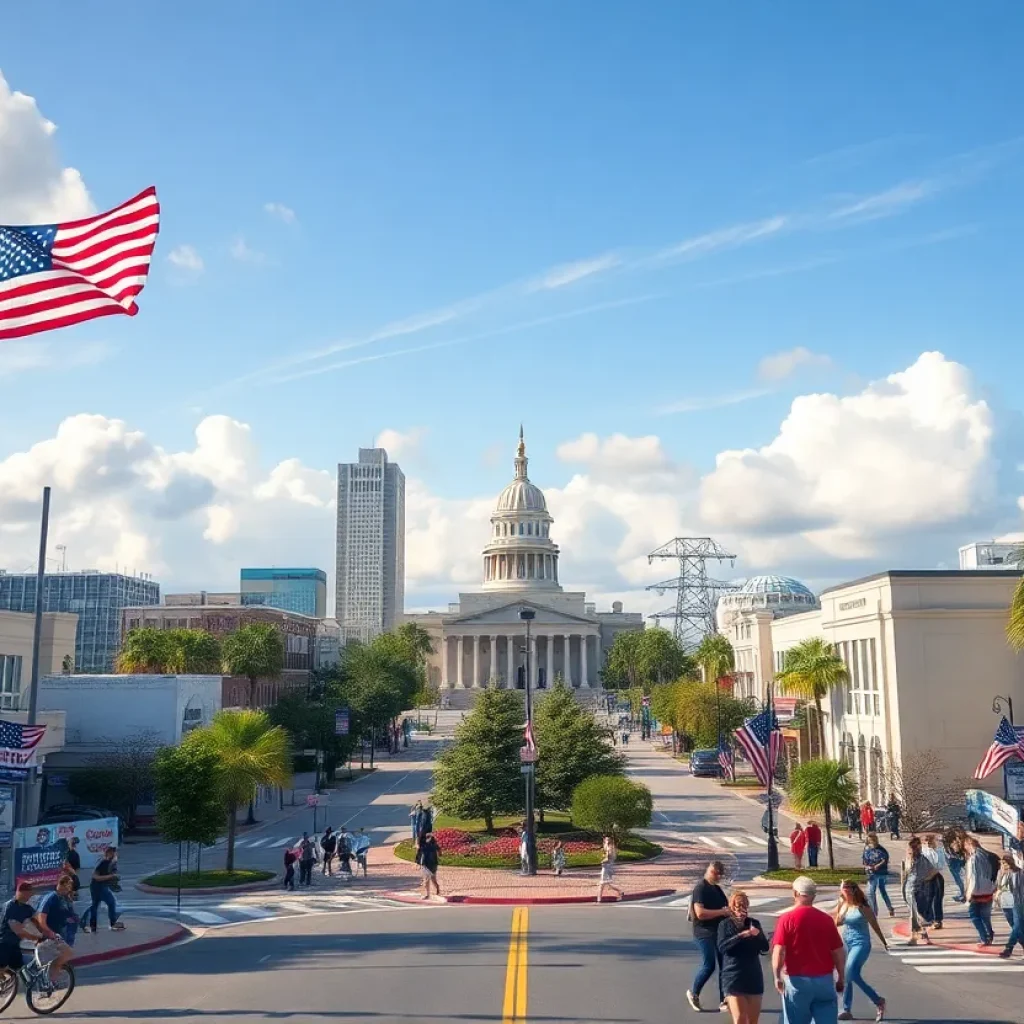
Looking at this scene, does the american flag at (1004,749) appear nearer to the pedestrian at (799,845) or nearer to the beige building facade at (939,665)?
the pedestrian at (799,845)

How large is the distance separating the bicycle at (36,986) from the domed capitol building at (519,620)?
131m

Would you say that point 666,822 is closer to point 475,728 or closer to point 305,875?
point 475,728

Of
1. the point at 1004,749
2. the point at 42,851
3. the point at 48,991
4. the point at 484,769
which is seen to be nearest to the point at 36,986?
the point at 48,991

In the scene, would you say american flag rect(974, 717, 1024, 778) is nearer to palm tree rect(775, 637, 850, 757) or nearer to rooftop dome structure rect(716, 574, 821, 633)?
palm tree rect(775, 637, 850, 757)

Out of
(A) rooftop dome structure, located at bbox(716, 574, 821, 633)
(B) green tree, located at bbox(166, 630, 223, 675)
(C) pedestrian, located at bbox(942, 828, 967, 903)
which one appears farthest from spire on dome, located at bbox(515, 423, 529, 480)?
(C) pedestrian, located at bbox(942, 828, 967, 903)

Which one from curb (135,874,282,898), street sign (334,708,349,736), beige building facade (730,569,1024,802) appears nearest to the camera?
curb (135,874,282,898)

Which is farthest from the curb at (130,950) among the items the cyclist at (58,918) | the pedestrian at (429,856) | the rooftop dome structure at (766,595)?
the rooftop dome structure at (766,595)

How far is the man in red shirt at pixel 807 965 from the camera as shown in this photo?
1083 centimetres

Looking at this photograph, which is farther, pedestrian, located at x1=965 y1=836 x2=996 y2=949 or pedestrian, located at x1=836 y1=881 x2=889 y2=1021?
pedestrian, located at x1=965 y1=836 x2=996 y2=949

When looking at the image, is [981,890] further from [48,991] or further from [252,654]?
[252,654]

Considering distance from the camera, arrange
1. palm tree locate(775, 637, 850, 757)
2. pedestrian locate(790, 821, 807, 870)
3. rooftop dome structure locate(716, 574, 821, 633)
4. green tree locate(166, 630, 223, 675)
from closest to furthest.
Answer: pedestrian locate(790, 821, 807, 870)
palm tree locate(775, 637, 850, 757)
green tree locate(166, 630, 223, 675)
rooftop dome structure locate(716, 574, 821, 633)

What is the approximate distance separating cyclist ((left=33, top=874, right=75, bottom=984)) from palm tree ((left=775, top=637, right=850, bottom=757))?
1397 inches

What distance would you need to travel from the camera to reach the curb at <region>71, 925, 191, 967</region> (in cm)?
1942

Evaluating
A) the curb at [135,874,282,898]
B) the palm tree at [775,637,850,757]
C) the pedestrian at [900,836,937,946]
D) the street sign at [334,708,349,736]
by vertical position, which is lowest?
the curb at [135,874,282,898]
